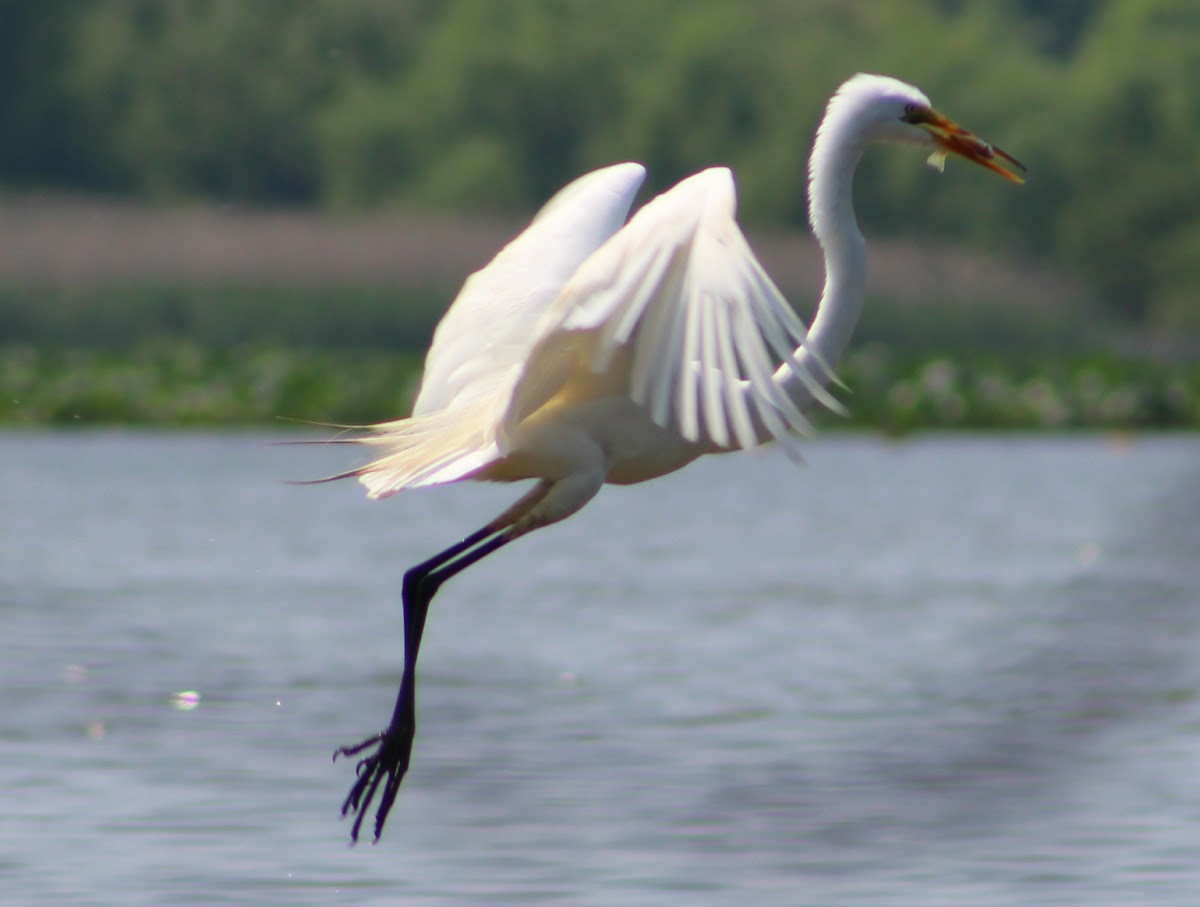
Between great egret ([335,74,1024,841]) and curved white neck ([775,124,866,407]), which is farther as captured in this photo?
curved white neck ([775,124,866,407])

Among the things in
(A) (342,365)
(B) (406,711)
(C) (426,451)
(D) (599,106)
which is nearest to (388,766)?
(B) (406,711)

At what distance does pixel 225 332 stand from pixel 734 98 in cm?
980

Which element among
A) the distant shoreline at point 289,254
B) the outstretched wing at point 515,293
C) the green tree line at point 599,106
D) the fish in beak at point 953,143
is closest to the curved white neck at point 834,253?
the fish in beak at point 953,143

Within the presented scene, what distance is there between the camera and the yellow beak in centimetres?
625

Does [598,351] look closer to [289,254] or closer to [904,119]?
[904,119]

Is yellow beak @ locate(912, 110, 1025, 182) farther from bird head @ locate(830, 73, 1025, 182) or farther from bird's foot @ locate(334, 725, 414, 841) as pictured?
bird's foot @ locate(334, 725, 414, 841)

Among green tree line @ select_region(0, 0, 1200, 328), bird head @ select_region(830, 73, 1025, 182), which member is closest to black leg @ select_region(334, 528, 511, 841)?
bird head @ select_region(830, 73, 1025, 182)

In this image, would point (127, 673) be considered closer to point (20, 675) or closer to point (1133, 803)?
point (20, 675)

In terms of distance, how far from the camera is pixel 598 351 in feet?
18.7

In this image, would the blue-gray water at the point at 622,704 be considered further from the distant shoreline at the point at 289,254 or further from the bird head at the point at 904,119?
the distant shoreline at the point at 289,254

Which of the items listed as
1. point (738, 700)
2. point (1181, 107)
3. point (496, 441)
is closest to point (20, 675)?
point (738, 700)

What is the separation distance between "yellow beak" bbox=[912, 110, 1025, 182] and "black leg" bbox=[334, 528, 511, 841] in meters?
1.43

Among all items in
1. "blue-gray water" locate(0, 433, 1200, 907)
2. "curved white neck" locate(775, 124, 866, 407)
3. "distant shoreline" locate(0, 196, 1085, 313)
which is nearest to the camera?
"curved white neck" locate(775, 124, 866, 407)

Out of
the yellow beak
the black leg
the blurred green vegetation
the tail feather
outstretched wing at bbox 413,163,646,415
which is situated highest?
the yellow beak
